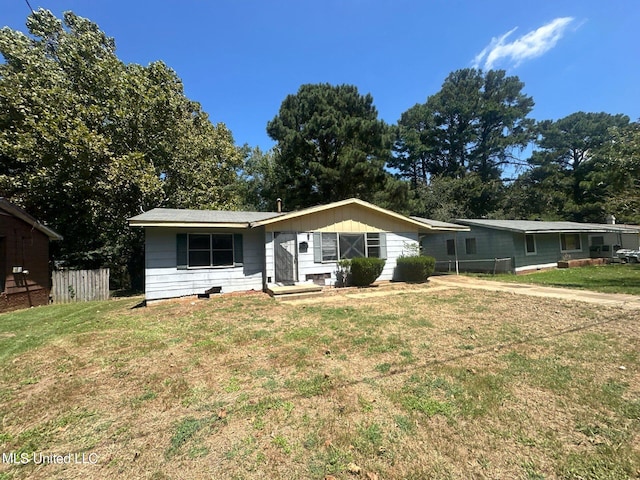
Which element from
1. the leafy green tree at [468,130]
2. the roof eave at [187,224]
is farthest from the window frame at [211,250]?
the leafy green tree at [468,130]

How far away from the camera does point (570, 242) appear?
19359 millimetres

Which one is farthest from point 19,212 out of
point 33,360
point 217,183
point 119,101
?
point 217,183

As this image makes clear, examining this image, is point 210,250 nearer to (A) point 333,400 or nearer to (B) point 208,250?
(B) point 208,250

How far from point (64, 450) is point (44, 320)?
7274 mm

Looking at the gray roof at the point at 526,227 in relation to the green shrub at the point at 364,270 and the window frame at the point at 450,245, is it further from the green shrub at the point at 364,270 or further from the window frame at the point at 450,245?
the green shrub at the point at 364,270

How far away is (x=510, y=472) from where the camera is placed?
2207mm

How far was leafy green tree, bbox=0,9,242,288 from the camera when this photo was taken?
45.2ft

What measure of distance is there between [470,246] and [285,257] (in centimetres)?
1232

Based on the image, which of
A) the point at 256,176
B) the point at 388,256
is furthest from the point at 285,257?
the point at 256,176

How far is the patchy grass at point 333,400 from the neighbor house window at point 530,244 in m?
11.6

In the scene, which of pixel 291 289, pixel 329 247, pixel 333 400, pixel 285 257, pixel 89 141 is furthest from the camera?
pixel 89 141

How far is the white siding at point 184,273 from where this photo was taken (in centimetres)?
947

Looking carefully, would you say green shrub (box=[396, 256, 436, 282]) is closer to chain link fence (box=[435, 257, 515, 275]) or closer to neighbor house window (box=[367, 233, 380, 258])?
neighbor house window (box=[367, 233, 380, 258])

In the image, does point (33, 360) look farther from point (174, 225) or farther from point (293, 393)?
point (174, 225)
